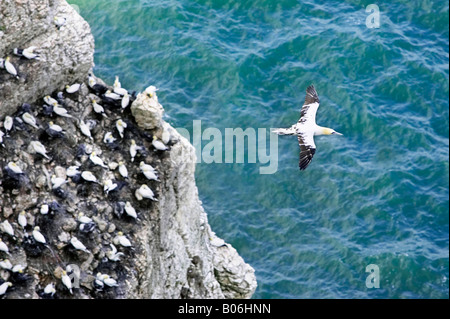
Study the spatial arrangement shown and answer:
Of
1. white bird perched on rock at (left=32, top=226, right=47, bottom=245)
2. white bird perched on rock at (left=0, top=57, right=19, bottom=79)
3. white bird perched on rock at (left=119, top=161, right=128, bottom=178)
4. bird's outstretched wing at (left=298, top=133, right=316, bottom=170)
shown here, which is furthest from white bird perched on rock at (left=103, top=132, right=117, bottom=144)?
bird's outstretched wing at (left=298, top=133, right=316, bottom=170)

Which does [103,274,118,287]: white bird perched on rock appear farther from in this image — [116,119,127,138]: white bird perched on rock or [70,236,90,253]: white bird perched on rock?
[116,119,127,138]: white bird perched on rock

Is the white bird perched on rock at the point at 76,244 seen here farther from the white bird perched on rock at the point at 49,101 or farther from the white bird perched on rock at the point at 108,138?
the white bird perched on rock at the point at 49,101

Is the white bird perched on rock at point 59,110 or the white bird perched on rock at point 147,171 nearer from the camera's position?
the white bird perched on rock at point 59,110

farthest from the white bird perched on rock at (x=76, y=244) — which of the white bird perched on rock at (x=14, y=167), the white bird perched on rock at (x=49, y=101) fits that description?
the white bird perched on rock at (x=49, y=101)

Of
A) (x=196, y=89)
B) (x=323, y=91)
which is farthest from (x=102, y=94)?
(x=323, y=91)

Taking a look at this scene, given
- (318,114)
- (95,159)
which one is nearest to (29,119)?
(95,159)

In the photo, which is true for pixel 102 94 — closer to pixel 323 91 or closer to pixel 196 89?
pixel 196 89
